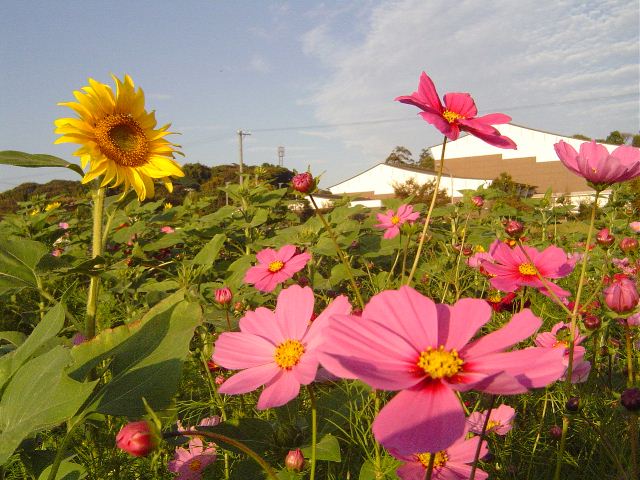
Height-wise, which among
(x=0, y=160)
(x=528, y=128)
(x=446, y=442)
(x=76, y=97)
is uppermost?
(x=528, y=128)

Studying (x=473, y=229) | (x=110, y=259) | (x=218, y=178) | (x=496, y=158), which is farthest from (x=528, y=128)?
(x=110, y=259)

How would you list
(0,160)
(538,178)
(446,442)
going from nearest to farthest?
(446,442) → (0,160) → (538,178)

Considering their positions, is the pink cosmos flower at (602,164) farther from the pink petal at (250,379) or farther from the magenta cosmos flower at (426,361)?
the pink petal at (250,379)

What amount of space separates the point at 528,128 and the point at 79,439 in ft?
89.0

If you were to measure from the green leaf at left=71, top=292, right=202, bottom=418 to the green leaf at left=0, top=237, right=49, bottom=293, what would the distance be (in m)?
0.29

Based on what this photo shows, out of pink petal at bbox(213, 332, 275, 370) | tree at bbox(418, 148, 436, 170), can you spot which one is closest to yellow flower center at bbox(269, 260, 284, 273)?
pink petal at bbox(213, 332, 275, 370)

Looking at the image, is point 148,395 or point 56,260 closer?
point 148,395

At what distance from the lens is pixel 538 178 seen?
79.5ft

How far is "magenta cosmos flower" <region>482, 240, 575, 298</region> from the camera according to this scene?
0.89 metres

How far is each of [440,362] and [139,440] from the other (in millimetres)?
291

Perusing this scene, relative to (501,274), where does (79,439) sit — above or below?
below

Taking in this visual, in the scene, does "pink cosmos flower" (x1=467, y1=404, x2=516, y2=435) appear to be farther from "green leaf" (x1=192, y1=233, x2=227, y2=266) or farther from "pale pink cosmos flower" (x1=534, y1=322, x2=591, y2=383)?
"green leaf" (x1=192, y1=233, x2=227, y2=266)

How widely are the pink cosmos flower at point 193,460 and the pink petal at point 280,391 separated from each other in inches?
11.9

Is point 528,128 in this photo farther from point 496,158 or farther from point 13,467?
point 13,467
